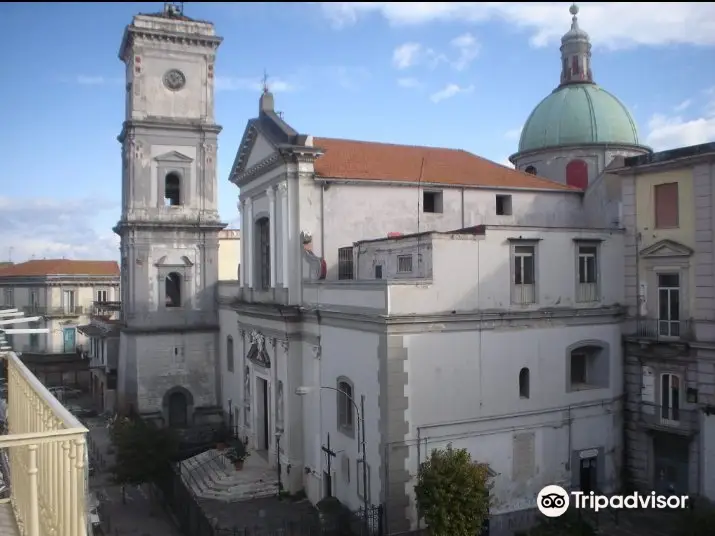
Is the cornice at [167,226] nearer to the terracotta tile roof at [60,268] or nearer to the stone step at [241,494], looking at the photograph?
the stone step at [241,494]

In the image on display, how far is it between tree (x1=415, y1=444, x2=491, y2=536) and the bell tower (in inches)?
760

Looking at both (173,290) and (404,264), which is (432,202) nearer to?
(404,264)

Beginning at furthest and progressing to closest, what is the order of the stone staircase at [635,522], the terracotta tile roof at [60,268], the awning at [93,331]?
the terracotta tile roof at [60,268]
the awning at [93,331]
the stone staircase at [635,522]

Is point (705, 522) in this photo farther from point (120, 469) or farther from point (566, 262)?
point (120, 469)

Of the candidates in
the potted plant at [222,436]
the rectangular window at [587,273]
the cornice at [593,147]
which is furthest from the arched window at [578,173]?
the potted plant at [222,436]

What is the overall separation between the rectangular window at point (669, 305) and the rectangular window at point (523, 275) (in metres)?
4.52

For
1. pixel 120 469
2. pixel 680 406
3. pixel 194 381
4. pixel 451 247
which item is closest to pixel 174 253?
pixel 194 381

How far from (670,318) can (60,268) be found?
45.9m

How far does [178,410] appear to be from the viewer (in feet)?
112

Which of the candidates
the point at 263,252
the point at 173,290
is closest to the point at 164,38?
the point at 173,290

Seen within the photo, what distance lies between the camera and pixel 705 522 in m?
16.8

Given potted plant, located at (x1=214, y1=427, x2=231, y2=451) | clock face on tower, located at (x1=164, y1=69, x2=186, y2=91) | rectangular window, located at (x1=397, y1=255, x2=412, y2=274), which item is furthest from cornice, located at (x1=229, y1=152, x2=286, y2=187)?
potted plant, located at (x1=214, y1=427, x2=231, y2=451)

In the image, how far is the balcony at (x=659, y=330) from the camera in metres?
21.2

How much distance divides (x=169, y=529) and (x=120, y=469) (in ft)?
11.8
